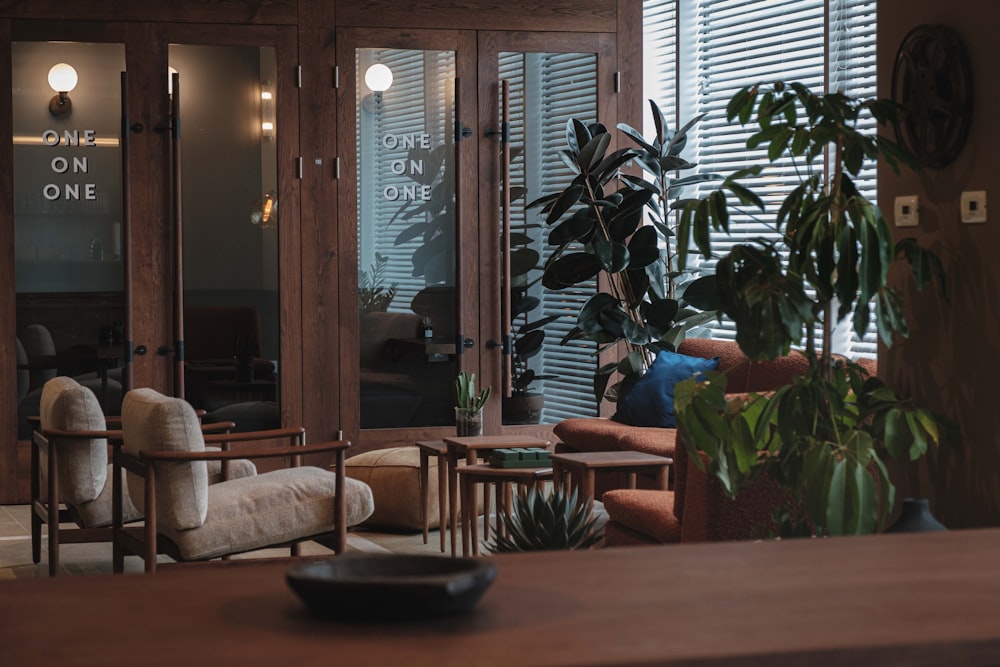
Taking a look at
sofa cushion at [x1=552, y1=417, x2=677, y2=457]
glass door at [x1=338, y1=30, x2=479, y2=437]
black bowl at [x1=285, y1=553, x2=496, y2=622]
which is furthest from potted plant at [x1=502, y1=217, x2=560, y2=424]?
black bowl at [x1=285, y1=553, x2=496, y2=622]

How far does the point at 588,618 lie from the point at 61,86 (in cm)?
631

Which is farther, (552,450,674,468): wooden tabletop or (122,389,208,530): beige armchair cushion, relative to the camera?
(552,450,674,468): wooden tabletop

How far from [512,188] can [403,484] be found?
221 centimetres

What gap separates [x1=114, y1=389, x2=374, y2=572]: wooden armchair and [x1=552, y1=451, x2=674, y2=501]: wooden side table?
81cm

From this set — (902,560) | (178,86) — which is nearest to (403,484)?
(178,86)

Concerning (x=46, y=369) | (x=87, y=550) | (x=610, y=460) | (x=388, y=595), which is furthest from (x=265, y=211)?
(x=388, y=595)

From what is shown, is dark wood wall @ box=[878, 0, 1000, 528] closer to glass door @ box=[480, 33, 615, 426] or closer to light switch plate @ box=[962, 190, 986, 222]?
light switch plate @ box=[962, 190, 986, 222]

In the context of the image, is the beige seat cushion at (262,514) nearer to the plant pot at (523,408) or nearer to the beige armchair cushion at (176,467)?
the beige armchair cushion at (176,467)

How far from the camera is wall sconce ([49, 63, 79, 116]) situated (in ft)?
22.6

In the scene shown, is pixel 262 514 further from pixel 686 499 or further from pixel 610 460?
pixel 686 499

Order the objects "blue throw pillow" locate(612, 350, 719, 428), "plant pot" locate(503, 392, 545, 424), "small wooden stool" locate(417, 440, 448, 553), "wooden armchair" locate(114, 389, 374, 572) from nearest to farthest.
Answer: "wooden armchair" locate(114, 389, 374, 572), "small wooden stool" locate(417, 440, 448, 553), "blue throw pillow" locate(612, 350, 719, 428), "plant pot" locate(503, 392, 545, 424)

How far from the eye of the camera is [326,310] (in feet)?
23.8

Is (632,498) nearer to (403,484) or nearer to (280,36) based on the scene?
(403,484)

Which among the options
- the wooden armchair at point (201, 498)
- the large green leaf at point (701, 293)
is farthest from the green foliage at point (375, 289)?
the wooden armchair at point (201, 498)
